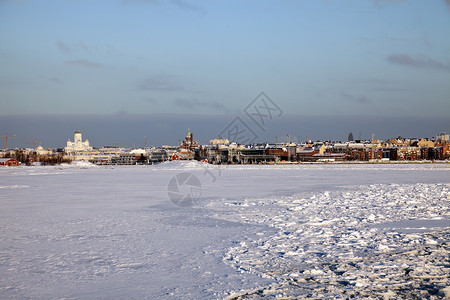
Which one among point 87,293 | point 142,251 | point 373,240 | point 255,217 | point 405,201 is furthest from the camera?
point 405,201

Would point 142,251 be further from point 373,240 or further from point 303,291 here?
point 373,240

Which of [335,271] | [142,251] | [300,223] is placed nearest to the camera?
[335,271]

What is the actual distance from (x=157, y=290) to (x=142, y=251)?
7.24 feet

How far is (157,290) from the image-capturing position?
18.6ft

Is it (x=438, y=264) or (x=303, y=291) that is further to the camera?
(x=438, y=264)

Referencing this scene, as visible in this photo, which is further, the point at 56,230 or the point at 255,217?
the point at 255,217

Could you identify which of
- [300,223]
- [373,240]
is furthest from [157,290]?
[300,223]

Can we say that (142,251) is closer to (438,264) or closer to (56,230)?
(56,230)

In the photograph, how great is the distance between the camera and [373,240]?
27.9ft

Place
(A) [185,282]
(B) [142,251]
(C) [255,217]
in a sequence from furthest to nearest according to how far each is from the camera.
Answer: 1. (C) [255,217]
2. (B) [142,251]
3. (A) [185,282]

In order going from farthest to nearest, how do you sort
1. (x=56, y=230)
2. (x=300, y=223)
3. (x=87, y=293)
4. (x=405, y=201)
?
(x=405, y=201), (x=300, y=223), (x=56, y=230), (x=87, y=293)

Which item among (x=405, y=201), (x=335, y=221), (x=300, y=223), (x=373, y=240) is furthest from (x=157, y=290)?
(x=405, y=201)

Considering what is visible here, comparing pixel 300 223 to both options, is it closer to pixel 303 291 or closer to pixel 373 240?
pixel 373 240

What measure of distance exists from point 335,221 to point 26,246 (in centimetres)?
702
